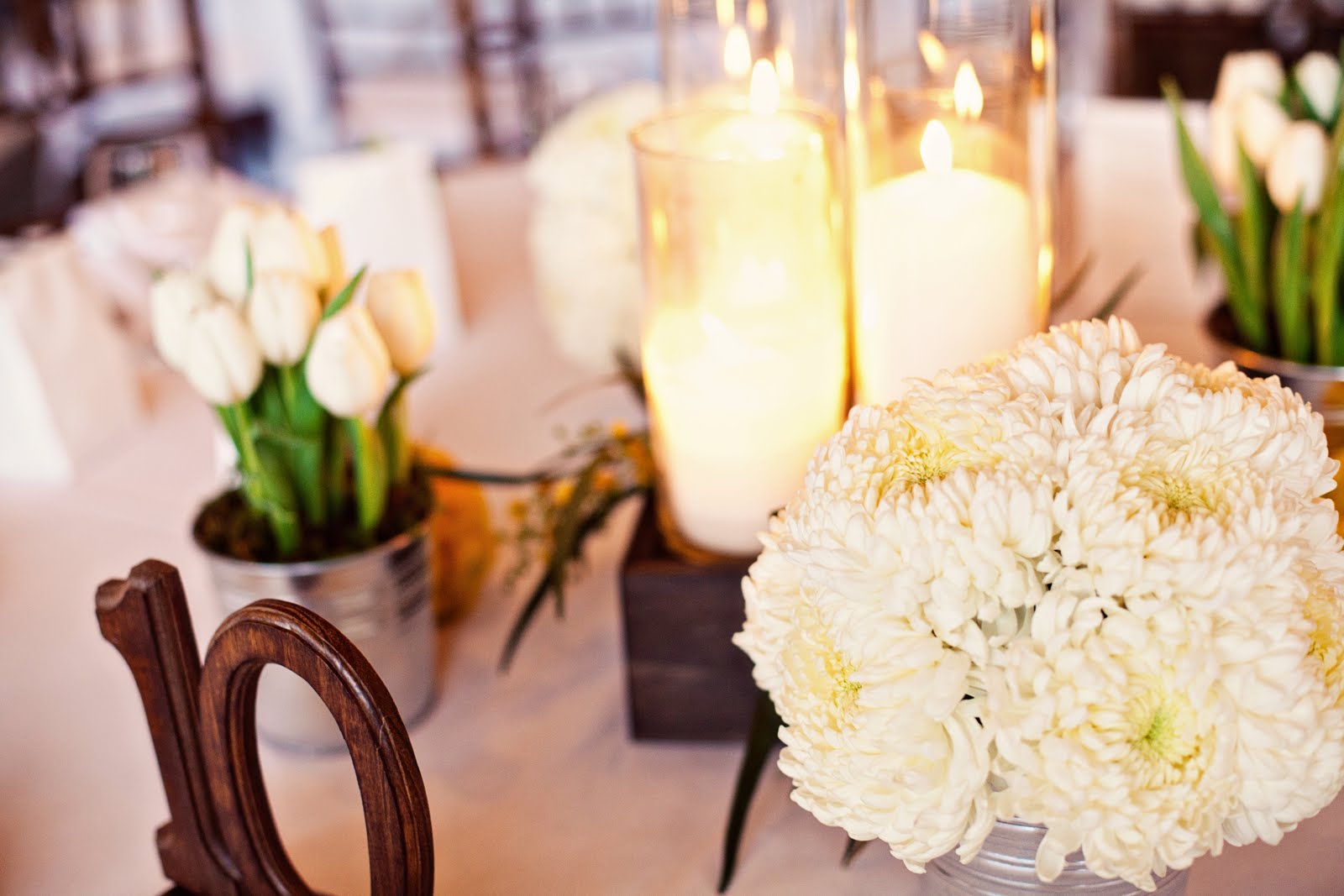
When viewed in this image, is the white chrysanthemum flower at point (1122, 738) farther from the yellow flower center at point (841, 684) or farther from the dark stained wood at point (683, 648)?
the dark stained wood at point (683, 648)

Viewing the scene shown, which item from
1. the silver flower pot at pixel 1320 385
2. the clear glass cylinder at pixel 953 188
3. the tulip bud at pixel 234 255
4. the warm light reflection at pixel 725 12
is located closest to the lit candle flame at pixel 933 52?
the clear glass cylinder at pixel 953 188

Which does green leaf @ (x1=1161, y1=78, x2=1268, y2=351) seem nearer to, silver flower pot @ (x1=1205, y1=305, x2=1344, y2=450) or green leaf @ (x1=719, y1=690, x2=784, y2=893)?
silver flower pot @ (x1=1205, y1=305, x2=1344, y2=450)

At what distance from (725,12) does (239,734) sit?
59 centimetres

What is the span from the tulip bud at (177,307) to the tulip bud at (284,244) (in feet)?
0.11

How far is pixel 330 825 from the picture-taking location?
70cm

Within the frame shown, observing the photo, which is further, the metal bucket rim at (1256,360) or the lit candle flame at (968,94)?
the metal bucket rim at (1256,360)

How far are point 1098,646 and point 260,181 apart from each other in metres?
4.50

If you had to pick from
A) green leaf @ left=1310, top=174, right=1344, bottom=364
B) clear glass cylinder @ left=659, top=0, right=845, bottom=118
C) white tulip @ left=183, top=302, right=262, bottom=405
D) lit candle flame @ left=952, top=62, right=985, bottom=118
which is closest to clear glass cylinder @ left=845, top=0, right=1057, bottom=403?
lit candle flame @ left=952, top=62, right=985, bottom=118

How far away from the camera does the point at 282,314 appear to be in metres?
0.69

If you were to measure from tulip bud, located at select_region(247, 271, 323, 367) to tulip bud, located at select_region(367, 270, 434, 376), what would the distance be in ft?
0.12

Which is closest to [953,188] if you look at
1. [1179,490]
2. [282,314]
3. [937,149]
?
[937,149]

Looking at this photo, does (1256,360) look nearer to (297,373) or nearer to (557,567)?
(557,567)

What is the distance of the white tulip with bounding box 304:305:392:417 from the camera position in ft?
2.19

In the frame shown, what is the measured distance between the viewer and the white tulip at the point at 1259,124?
0.86m
